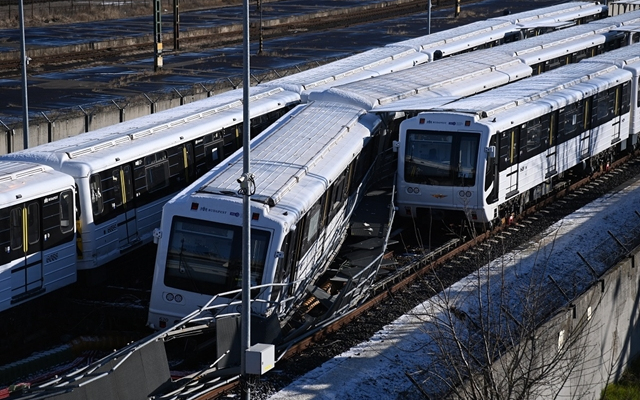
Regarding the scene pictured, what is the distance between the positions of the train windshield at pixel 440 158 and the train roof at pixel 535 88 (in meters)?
0.77

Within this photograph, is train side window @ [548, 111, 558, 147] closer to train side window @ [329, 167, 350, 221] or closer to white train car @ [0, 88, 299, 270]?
train side window @ [329, 167, 350, 221]

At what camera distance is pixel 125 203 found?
2131 cm

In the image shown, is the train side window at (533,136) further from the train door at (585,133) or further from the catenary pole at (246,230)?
the catenary pole at (246,230)

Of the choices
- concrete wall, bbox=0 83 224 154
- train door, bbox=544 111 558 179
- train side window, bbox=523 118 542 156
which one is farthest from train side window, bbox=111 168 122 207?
train door, bbox=544 111 558 179

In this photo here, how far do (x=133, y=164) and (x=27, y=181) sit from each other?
3.10 m

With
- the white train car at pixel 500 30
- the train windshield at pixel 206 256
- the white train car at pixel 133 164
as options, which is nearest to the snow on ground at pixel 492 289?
the train windshield at pixel 206 256

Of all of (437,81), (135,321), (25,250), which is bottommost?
(135,321)

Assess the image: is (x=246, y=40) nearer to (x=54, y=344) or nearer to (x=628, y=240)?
(x=54, y=344)

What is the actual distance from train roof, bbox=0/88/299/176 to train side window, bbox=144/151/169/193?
23 cm

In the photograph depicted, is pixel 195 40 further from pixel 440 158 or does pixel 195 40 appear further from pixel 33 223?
pixel 33 223

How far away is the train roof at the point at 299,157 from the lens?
1881 centimetres

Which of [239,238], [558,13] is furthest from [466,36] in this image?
[239,238]

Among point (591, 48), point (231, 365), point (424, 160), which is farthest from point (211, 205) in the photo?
point (591, 48)

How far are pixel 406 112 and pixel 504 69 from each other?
859cm
